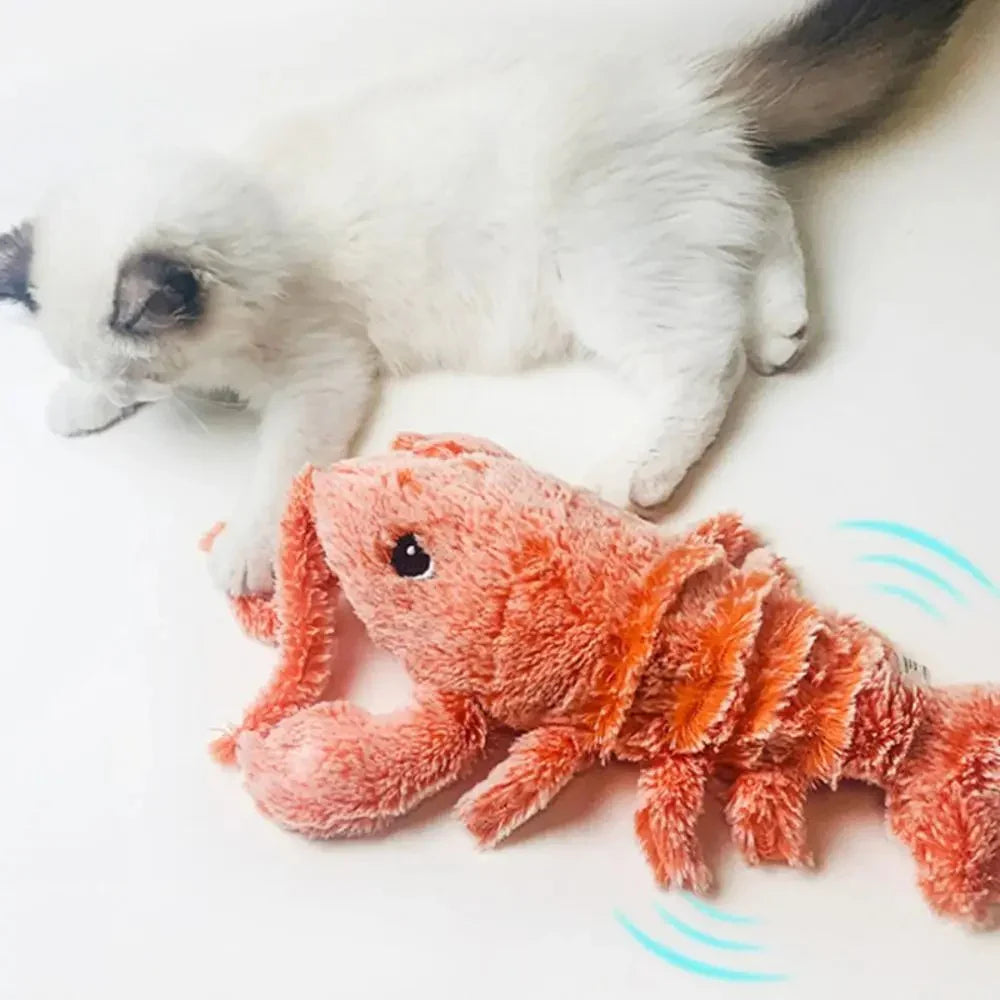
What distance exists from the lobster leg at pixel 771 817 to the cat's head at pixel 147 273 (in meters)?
0.61

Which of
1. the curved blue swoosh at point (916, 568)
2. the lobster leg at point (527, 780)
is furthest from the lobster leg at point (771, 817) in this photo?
the curved blue swoosh at point (916, 568)

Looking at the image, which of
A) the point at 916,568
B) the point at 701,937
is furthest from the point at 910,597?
the point at 701,937

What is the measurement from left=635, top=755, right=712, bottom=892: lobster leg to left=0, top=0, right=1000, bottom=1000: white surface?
0.02m

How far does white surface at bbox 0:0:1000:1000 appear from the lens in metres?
0.90

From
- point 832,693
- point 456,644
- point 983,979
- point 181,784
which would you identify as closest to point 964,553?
point 832,693

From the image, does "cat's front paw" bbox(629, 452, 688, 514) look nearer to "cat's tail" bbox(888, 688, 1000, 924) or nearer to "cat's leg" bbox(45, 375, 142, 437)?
"cat's tail" bbox(888, 688, 1000, 924)

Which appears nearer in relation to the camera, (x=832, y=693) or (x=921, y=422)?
(x=832, y=693)

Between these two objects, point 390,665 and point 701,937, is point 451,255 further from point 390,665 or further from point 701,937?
point 701,937

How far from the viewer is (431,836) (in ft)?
3.11

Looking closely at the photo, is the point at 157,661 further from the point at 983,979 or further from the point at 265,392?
the point at 983,979

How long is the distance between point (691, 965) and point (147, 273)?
0.71 m

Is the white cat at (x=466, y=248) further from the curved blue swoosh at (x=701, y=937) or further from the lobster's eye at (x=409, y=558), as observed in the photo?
the curved blue swoosh at (x=701, y=937)

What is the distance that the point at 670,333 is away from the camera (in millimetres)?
1122

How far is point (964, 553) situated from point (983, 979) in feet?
1.14
